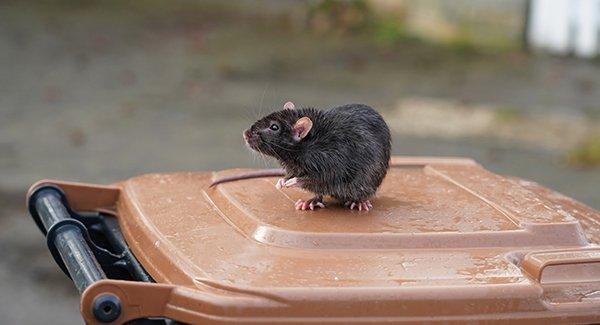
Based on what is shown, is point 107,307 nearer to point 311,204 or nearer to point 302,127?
point 311,204

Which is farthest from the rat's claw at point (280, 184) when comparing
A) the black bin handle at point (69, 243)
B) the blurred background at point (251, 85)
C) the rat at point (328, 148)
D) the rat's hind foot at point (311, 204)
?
the blurred background at point (251, 85)

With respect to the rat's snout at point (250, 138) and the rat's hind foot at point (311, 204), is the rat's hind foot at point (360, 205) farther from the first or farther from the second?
the rat's snout at point (250, 138)

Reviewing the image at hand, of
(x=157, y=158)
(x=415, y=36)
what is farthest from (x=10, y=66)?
(x=415, y=36)

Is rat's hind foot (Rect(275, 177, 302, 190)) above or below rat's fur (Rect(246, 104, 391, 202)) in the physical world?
below

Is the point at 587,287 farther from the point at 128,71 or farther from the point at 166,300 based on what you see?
the point at 128,71

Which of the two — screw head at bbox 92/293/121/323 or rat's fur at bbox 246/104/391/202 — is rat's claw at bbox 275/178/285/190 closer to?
rat's fur at bbox 246/104/391/202

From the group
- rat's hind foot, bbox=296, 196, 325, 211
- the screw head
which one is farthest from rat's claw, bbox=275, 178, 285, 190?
the screw head
